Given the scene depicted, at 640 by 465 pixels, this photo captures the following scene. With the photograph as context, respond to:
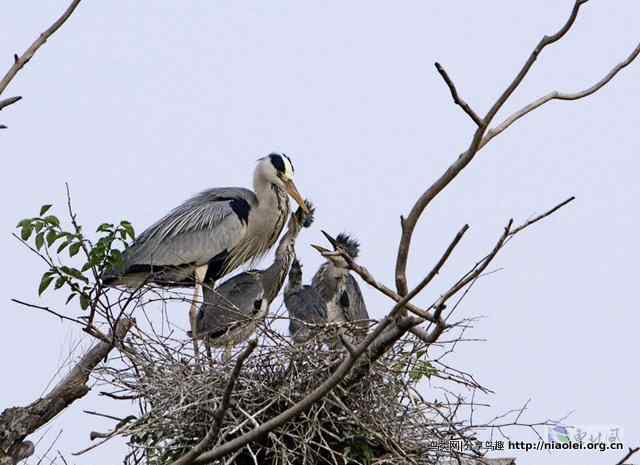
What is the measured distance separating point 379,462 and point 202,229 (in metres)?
4.01

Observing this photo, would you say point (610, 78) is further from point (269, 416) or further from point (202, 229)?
point (202, 229)

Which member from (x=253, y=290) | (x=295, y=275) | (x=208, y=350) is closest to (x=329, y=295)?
(x=295, y=275)

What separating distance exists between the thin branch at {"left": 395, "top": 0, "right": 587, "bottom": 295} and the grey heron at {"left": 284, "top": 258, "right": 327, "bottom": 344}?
256cm

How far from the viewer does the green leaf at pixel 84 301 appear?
5270 millimetres

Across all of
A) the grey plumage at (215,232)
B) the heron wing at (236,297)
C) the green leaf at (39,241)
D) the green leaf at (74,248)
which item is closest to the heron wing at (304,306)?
the heron wing at (236,297)

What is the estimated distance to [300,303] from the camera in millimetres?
6254

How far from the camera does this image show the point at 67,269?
532 centimetres

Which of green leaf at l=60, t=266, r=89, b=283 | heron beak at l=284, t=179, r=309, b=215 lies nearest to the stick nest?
green leaf at l=60, t=266, r=89, b=283

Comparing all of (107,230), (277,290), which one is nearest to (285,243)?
(277,290)

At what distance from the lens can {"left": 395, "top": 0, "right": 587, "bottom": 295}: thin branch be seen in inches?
120

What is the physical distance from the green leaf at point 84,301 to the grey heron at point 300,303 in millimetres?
1025

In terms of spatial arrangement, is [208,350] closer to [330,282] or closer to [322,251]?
[330,282]

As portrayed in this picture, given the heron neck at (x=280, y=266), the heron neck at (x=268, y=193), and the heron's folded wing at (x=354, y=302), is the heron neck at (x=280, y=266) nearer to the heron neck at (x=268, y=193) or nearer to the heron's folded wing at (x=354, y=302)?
the heron's folded wing at (x=354, y=302)

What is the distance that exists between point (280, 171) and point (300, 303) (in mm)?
2189
